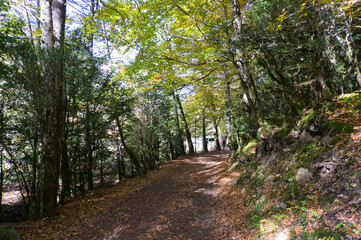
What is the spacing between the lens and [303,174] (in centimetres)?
394

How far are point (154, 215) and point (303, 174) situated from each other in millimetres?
4110

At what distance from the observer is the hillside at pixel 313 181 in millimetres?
2699

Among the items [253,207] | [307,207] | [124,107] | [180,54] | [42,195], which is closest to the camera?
[307,207]

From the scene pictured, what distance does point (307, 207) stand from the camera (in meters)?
3.19

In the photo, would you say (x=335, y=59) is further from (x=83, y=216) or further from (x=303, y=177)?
(x=83, y=216)

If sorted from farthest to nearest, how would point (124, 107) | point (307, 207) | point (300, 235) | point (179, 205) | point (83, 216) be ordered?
point (124, 107) → point (179, 205) → point (83, 216) → point (307, 207) → point (300, 235)

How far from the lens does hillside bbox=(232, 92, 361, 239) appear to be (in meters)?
2.70

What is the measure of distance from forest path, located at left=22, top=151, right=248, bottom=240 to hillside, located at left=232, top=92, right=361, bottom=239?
0.86 metres

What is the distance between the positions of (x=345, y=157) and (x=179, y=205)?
4.63m

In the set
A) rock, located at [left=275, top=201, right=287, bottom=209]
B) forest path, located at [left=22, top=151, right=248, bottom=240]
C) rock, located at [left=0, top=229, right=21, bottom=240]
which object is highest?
rock, located at [left=0, top=229, right=21, bottom=240]

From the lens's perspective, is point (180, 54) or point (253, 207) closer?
point (253, 207)

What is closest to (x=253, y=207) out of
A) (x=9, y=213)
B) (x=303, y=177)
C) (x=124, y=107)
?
(x=303, y=177)

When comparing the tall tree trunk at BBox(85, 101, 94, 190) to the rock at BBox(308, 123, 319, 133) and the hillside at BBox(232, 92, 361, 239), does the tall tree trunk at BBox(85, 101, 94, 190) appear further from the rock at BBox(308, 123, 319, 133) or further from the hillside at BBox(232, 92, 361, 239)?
the rock at BBox(308, 123, 319, 133)

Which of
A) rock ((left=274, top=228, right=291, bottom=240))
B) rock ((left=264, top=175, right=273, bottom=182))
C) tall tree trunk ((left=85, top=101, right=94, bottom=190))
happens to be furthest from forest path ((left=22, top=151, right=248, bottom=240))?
tall tree trunk ((left=85, top=101, right=94, bottom=190))
